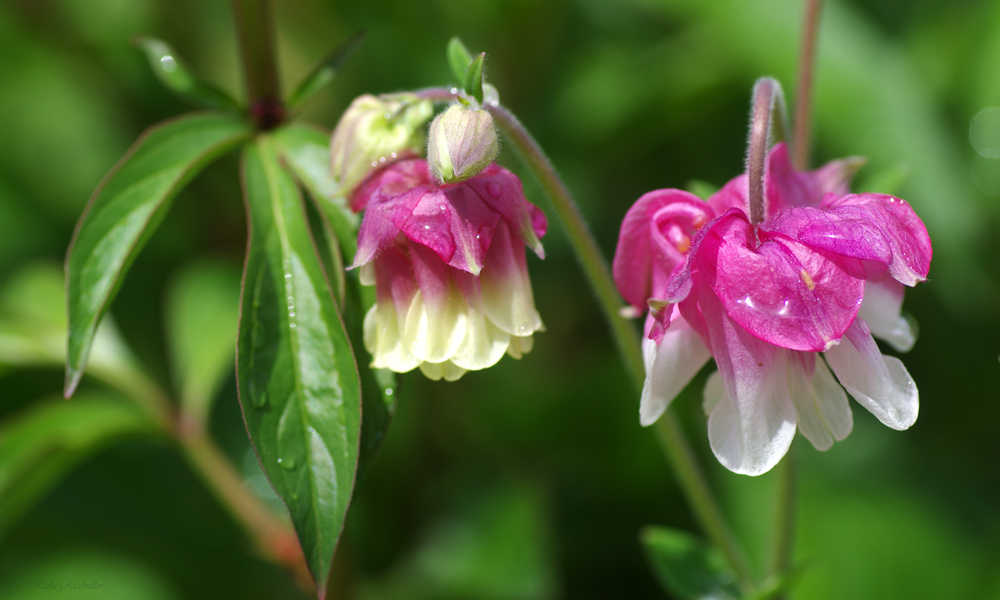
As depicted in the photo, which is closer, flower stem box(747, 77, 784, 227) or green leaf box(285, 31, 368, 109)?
flower stem box(747, 77, 784, 227)

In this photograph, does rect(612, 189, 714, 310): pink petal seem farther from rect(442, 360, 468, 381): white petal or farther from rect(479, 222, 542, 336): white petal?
rect(442, 360, 468, 381): white petal

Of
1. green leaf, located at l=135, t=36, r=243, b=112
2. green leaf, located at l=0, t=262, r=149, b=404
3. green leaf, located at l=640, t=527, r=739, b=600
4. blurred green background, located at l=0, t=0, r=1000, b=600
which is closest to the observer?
green leaf, located at l=135, t=36, r=243, b=112

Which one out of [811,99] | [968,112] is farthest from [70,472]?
[968,112]

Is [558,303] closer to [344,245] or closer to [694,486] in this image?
[694,486]

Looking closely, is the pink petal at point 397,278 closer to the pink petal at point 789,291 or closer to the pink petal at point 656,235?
the pink petal at point 656,235

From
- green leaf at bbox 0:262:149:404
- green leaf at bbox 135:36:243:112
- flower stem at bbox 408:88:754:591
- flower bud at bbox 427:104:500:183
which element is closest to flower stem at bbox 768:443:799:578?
flower stem at bbox 408:88:754:591

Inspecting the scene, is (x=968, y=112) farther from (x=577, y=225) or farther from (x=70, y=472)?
(x=70, y=472)
